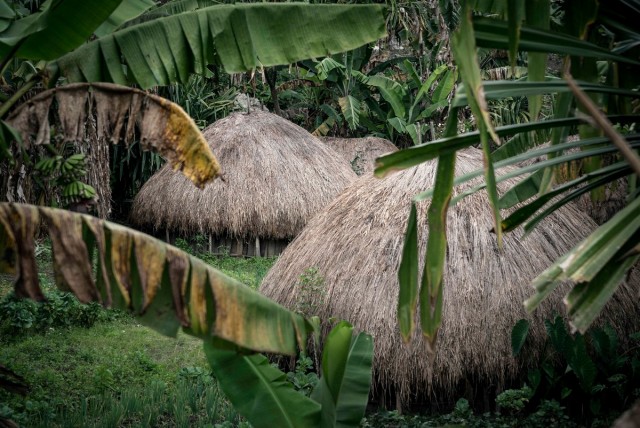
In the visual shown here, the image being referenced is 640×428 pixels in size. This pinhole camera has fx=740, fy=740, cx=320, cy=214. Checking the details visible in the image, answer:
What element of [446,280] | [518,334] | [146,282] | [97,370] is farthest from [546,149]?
[97,370]

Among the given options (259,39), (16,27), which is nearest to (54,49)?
(16,27)

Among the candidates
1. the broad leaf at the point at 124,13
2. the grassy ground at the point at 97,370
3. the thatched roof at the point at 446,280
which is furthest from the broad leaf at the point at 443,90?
the broad leaf at the point at 124,13

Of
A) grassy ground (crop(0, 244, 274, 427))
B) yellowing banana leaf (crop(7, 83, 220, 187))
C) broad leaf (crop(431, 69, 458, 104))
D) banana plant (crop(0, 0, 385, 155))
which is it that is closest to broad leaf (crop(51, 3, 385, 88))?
banana plant (crop(0, 0, 385, 155))

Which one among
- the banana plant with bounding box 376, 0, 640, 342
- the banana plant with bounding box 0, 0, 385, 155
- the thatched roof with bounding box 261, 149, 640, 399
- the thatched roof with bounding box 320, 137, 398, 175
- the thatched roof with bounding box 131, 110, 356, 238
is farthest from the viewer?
the thatched roof with bounding box 320, 137, 398, 175

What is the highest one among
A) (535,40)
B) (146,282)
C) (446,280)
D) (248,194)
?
(535,40)

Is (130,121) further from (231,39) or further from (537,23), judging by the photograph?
(537,23)

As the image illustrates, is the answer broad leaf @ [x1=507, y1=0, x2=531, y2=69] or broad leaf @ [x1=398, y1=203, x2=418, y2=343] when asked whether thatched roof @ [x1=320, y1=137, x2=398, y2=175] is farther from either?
broad leaf @ [x1=507, y1=0, x2=531, y2=69]

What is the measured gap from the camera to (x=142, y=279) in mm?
2656

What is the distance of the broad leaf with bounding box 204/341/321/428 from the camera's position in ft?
12.1

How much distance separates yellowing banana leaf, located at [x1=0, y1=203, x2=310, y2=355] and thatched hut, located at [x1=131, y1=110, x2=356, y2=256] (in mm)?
9259

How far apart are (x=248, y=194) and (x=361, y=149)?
3.29m

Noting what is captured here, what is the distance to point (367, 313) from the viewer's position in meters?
6.04

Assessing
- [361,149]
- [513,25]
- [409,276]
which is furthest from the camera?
[361,149]

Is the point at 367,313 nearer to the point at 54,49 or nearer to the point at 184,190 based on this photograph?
the point at 54,49
